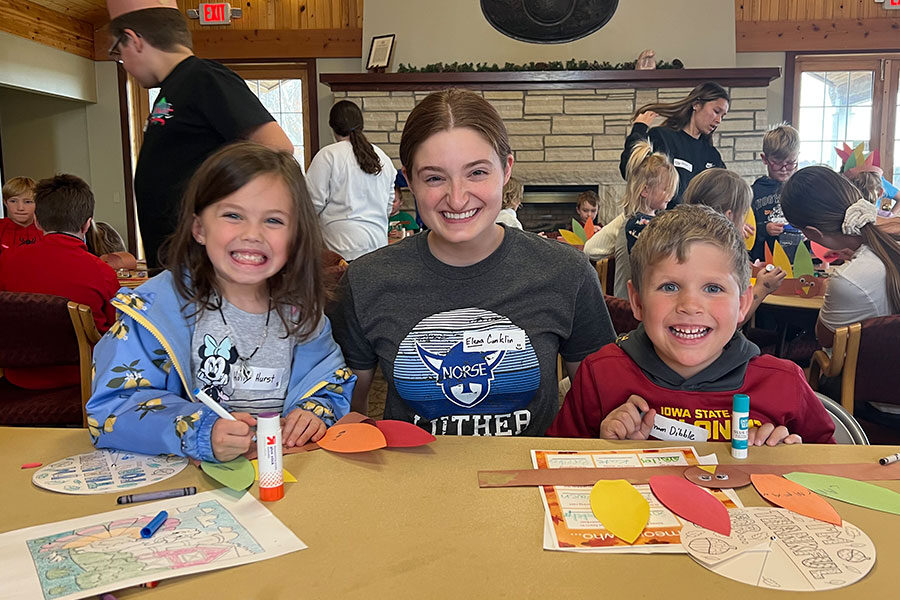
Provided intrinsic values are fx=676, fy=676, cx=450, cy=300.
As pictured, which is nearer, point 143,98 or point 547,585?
point 547,585

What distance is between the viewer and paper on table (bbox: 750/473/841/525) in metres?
0.84

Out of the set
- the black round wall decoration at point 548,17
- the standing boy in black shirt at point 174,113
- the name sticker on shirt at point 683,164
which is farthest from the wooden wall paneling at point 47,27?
the name sticker on shirt at point 683,164

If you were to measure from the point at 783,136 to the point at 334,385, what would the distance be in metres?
3.47

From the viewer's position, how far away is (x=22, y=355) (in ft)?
6.83

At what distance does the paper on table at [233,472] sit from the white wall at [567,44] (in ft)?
20.0

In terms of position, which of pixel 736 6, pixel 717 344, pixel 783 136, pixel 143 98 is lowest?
pixel 717 344

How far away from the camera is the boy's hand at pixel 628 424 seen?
1.16 m

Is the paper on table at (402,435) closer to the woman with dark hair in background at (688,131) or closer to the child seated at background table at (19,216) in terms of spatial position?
the woman with dark hair in background at (688,131)

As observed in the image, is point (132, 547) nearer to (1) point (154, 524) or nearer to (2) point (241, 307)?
(1) point (154, 524)

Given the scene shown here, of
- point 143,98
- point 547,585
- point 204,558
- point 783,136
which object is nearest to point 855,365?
point 547,585

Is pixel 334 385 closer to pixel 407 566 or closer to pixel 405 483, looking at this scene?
pixel 405 483

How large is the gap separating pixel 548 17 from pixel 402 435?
246 inches

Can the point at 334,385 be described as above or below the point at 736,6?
below

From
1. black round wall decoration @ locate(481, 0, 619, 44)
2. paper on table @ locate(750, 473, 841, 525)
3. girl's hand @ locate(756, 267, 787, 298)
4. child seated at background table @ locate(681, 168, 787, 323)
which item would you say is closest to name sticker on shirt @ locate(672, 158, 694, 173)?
child seated at background table @ locate(681, 168, 787, 323)
